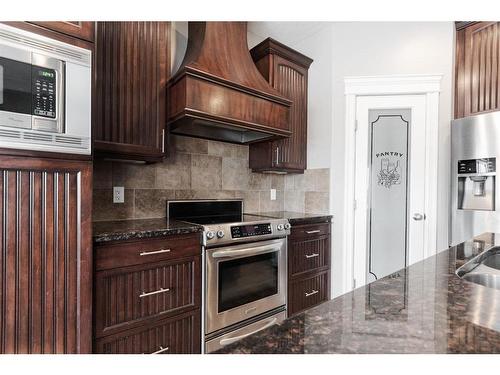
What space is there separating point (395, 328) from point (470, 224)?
2398 mm

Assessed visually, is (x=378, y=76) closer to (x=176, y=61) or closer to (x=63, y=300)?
(x=176, y=61)

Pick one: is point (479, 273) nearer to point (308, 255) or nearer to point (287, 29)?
point (308, 255)

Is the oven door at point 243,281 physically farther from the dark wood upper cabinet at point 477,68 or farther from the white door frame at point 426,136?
the dark wood upper cabinet at point 477,68

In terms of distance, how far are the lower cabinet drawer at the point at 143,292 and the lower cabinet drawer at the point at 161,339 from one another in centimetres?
5

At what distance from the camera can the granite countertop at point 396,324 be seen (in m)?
0.44

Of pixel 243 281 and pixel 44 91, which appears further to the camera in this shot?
pixel 243 281

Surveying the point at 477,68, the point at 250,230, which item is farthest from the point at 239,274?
the point at 477,68

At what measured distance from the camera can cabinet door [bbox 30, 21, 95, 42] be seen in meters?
1.21

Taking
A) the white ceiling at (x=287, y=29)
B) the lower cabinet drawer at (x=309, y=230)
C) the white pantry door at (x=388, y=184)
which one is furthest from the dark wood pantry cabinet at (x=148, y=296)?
the white ceiling at (x=287, y=29)

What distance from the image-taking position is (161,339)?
5.58ft

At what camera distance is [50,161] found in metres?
1.21

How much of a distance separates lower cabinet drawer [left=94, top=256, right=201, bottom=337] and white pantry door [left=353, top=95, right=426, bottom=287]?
173cm

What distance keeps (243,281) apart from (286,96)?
1822mm
